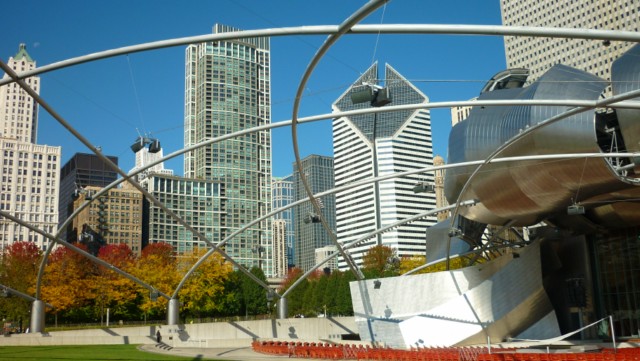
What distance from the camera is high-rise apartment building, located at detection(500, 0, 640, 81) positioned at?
135 m

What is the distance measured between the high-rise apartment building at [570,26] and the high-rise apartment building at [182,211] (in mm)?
88655

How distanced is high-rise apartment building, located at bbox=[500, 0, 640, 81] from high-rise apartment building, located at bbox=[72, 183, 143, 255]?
93.5m

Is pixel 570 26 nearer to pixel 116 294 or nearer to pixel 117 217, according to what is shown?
pixel 117 217

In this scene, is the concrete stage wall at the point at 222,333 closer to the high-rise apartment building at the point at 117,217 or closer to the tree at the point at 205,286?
the tree at the point at 205,286

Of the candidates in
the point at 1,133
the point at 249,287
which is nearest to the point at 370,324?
the point at 249,287

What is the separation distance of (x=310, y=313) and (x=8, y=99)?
405 feet

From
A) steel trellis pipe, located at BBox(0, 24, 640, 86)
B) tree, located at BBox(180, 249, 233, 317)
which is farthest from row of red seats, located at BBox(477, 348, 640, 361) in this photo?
tree, located at BBox(180, 249, 233, 317)

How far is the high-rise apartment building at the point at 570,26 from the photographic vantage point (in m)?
135

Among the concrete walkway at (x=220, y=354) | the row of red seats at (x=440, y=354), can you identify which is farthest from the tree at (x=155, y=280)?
the row of red seats at (x=440, y=354)

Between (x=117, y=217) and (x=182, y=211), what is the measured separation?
940 inches

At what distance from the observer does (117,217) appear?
14775 centimetres

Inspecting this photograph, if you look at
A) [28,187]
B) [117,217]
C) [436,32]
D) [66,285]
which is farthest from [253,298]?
[28,187]

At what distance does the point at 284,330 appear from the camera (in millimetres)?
47688

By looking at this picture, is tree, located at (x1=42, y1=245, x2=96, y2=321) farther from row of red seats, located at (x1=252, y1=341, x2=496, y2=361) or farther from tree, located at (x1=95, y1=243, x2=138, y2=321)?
row of red seats, located at (x1=252, y1=341, x2=496, y2=361)
